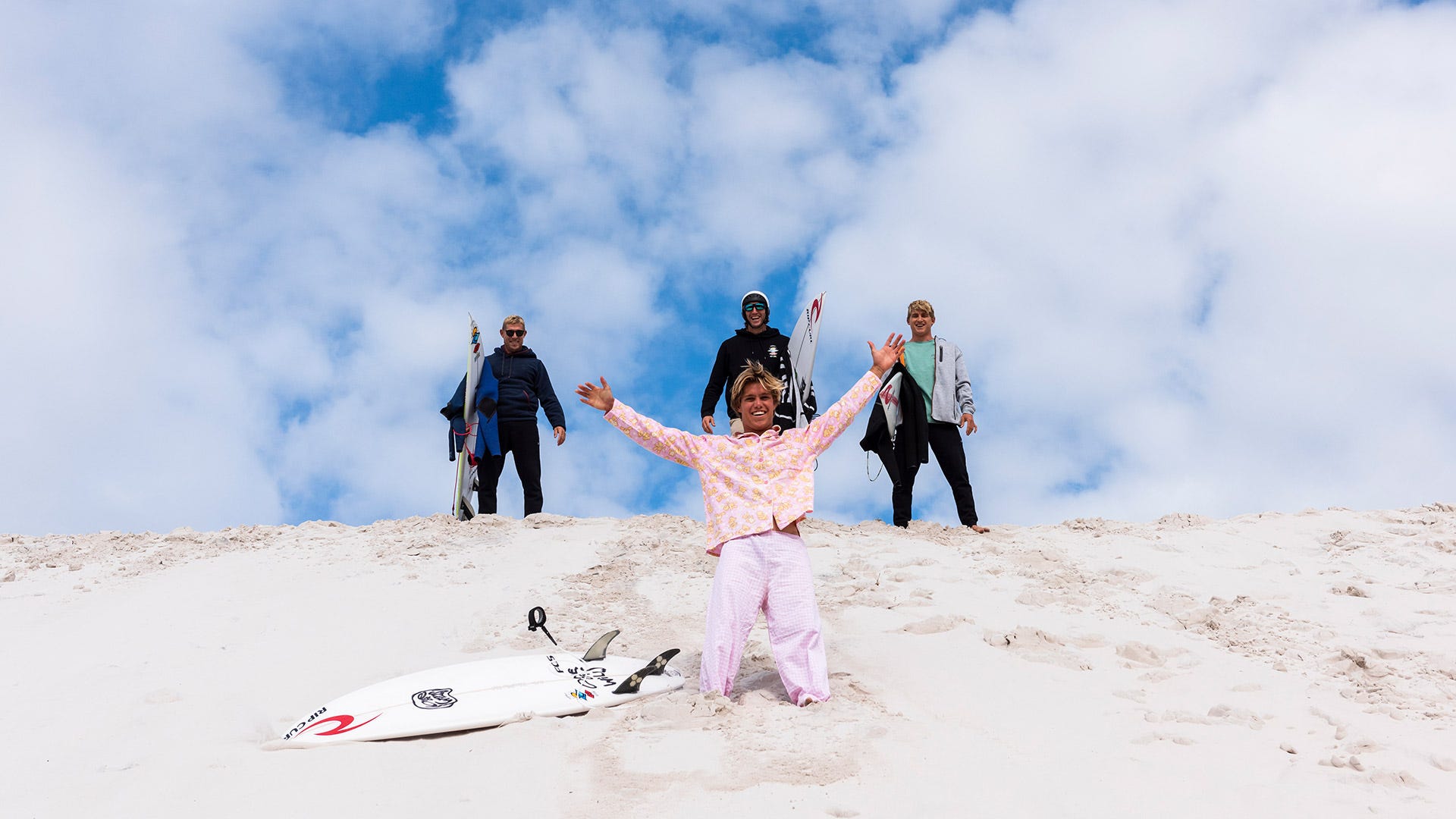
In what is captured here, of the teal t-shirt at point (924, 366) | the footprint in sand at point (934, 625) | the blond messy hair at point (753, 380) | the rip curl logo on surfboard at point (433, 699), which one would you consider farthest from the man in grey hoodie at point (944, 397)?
the rip curl logo on surfboard at point (433, 699)

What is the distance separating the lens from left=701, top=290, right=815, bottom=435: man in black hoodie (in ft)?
21.6

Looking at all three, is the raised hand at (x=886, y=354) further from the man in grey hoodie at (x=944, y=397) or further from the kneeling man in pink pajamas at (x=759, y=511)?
the man in grey hoodie at (x=944, y=397)

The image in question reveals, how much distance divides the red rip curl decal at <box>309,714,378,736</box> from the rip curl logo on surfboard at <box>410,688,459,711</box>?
17 cm

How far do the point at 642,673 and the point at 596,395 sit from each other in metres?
1.24

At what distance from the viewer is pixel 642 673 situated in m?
4.17

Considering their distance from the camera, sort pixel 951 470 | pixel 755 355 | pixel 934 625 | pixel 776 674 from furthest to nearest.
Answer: pixel 951 470
pixel 755 355
pixel 934 625
pixel 776 674

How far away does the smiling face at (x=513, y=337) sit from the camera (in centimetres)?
797

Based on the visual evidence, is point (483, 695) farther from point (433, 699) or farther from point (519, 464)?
point (519, 464)

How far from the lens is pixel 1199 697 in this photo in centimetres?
411

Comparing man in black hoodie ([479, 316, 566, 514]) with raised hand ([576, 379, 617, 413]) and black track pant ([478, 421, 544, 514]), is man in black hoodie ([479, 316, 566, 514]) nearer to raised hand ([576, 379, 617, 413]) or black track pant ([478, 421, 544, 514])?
black track pant ([478, 421, 544, 514])

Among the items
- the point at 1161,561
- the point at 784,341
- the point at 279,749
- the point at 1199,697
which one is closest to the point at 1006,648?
the point at 1199,697

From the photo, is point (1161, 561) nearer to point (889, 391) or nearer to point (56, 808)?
point (889, 391)

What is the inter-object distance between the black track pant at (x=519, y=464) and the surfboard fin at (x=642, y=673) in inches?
151

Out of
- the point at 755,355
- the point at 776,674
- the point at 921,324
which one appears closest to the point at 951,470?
the point at 921,324
